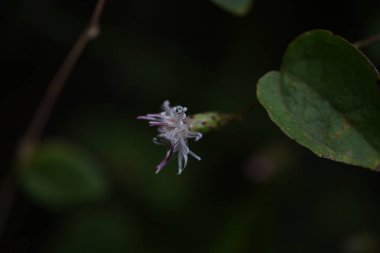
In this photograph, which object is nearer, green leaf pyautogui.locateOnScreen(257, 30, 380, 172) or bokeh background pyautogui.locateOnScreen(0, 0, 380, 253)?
green leaf pyautogui.locateOnScreen(257, 30, 380, 172)

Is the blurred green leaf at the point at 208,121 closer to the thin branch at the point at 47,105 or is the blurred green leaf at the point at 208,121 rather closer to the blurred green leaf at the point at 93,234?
the thin branch at the point at 47,105

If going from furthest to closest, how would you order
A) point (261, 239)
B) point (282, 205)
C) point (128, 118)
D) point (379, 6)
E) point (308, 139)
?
point (128, 118), point (282, 205), point (261, 239), point (379, 6), point (308, 139)

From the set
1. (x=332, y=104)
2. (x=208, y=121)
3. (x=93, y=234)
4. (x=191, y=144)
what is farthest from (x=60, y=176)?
(x=332, y=104)

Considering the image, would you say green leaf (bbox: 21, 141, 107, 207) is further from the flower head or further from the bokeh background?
the flower head

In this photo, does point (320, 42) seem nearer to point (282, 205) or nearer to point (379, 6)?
point (379, 6)

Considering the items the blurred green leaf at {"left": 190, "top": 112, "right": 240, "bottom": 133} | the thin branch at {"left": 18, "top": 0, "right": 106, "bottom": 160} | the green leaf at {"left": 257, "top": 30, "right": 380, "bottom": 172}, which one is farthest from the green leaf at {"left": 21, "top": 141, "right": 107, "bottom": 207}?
the green leaf at {"left": 257, "top": 30, "right": 380, "bottom": 172}

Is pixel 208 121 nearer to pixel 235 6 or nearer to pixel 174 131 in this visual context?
pixel 174 131

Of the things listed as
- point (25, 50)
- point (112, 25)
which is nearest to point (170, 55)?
point (112, 25)
